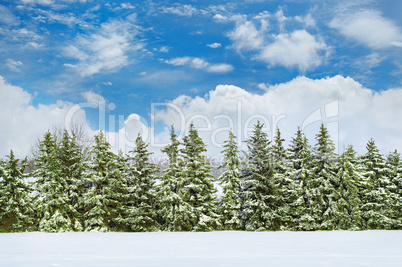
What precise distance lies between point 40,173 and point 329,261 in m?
28.0

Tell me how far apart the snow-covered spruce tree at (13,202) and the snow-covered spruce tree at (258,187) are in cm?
1948

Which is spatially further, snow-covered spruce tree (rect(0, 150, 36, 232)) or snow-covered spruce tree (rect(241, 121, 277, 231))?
snow-covered spruce tree (rect(241, 121, 277, 231))

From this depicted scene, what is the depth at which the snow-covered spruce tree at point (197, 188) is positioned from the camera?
32.3 meters

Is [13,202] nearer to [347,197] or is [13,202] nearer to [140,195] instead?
[140,195]

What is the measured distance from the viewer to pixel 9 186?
102ft

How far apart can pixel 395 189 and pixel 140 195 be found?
2615 cm

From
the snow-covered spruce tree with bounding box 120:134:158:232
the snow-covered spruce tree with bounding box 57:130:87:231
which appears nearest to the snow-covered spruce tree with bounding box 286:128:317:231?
the snow-covered spruce tree with bounding box 120:134:158:232

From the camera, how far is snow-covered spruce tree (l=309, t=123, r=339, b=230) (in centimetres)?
3444

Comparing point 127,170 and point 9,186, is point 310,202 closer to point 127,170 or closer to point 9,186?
point 127,170

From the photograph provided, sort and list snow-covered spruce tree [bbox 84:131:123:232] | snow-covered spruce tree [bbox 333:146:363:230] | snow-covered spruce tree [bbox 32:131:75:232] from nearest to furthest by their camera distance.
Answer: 1. snow-covered spruce tree [bbox 32:131:75:232]
2. snow-covered spruce tree [bbox 84:131:123:232]
3. snow-covered spruce tree [bbox 333:146:363:230]

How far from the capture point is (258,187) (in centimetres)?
3481

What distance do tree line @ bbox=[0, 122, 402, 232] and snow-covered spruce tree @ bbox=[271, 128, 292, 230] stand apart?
0.10m

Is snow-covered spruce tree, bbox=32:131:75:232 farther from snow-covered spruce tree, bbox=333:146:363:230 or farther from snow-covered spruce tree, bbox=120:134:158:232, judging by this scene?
snow-covered spruce tree, bbox=333:146:363:230

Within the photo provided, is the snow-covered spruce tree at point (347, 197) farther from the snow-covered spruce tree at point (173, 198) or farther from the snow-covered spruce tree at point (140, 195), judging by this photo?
the snow-covered spruce tree at point (140, 195)
